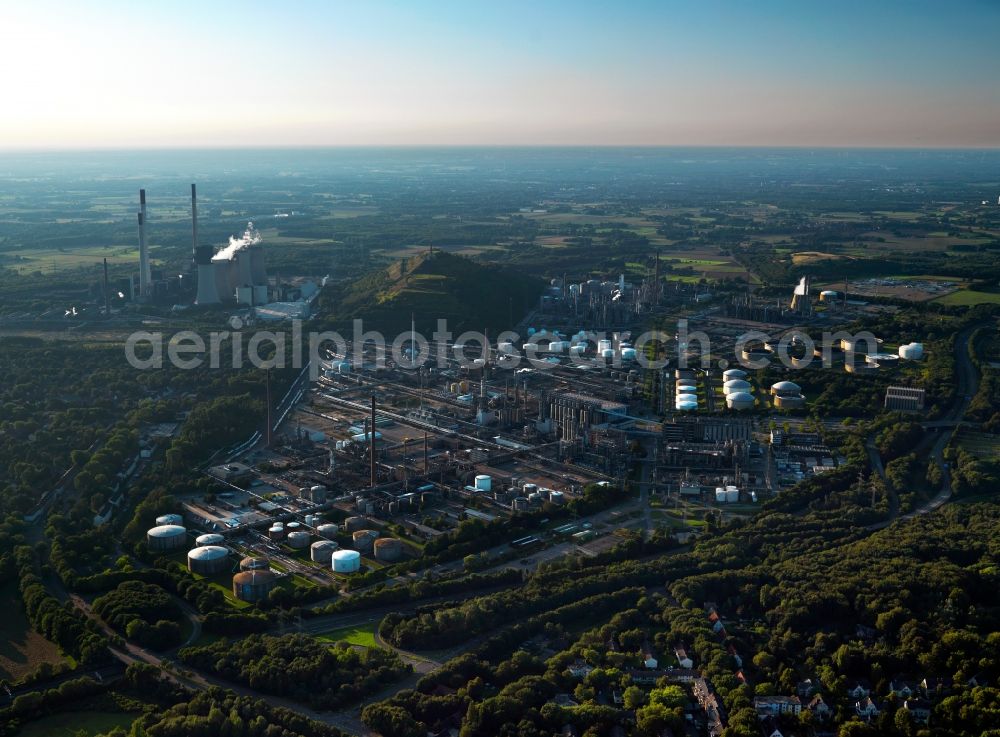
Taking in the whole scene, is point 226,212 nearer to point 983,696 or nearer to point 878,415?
point 878,415

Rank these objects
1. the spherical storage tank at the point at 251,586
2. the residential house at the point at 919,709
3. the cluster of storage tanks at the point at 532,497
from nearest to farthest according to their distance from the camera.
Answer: the residential house at the point at 919,709, the spherical storage tank at the point at 251,586, the cluster of storage tanks at the point at 532,497

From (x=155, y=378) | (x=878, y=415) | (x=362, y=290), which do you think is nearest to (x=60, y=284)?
(x=362, y=290)

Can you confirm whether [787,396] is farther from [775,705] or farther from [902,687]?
[775,705]

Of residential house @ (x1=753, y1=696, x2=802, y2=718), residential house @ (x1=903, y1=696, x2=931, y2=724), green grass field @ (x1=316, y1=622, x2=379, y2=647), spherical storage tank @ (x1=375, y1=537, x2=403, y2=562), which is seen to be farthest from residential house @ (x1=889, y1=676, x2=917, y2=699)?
spherical storage tank @ (x1=375, y1=537, x2=403, y2=562)

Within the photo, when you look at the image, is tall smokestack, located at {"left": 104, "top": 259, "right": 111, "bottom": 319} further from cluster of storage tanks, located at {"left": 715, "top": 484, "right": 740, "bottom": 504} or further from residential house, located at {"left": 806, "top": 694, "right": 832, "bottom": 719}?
residential house, located at {"left": 806, "top": 694, "right": 832, "bottom": 719}

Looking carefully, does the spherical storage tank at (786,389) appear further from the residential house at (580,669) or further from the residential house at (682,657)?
the residential house at (580,669)

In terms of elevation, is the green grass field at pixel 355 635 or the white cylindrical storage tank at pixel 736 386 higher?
the white cylindrical storage tank at pixel 736 386

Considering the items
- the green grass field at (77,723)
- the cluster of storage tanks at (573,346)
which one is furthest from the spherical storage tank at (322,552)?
the cluster of storage tanks at (573,346)

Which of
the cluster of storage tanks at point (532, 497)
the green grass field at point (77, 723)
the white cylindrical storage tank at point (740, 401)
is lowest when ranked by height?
Result: the green grass field at point (77, 723)
